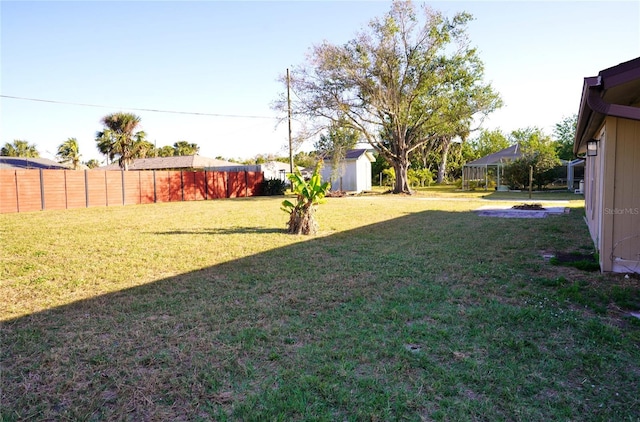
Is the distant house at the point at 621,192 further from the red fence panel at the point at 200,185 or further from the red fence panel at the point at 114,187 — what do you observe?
the red fence panel at the point at 200,185

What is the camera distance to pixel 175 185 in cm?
2319

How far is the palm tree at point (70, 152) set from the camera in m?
34.3

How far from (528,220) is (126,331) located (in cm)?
1095

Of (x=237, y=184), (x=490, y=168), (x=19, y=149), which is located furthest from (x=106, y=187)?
(x=19, y=149)

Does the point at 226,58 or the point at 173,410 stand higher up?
the point at 226,58

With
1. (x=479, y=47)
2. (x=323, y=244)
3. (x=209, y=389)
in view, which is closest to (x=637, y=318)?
(x=209, y=389)

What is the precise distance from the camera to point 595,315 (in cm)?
390

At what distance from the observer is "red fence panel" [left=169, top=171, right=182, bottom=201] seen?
22891 mm

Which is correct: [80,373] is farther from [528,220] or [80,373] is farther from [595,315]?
[528,220]

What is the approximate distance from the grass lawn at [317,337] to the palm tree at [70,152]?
3214cm

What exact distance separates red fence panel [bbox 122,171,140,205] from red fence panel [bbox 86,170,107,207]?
1133mm

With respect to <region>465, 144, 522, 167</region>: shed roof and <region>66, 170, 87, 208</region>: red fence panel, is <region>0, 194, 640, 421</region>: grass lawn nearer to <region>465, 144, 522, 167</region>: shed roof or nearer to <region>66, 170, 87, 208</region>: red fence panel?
<region>66, 170, 87, 208</region>: red fence panel

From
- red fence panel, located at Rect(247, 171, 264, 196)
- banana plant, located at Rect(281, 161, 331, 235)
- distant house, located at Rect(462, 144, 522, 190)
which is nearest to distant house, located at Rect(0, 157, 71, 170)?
red fence panel, located at Rect(247, 171, 264, 196)

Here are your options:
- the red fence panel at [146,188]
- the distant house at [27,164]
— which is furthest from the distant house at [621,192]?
the distant house at [27,164]
